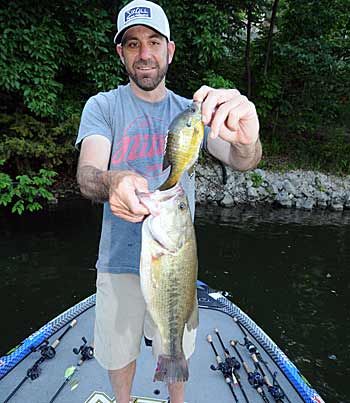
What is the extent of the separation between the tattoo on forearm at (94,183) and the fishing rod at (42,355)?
204 cm

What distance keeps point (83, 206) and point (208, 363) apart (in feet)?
25.2

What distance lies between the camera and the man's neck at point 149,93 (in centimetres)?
247

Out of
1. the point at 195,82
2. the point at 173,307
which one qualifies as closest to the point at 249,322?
the point at 173,307

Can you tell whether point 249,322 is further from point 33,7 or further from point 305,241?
point 33,7

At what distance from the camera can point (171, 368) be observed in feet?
6.75

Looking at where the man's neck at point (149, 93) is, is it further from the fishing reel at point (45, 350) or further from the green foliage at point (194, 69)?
the green foliage at point (194, 69)

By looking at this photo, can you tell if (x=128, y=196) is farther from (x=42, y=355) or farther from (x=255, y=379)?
(x=42, y=355)

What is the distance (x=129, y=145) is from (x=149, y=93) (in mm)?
363

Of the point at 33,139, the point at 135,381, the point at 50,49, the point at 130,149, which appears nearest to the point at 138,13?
the point at 130,149

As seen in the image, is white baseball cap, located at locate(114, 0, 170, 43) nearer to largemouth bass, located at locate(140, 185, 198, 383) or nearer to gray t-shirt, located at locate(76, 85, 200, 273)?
gray t-shirt, located at locate(76, 85, 200, 273)

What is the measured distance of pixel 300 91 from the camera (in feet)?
48.9

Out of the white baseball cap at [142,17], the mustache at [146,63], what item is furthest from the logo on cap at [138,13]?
the mustache at [146,63]

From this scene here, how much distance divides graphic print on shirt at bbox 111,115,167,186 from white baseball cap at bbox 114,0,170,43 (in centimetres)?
52

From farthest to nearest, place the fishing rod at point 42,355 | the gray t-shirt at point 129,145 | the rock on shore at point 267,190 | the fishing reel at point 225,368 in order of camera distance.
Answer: the rock on shore at point 267,190 → the fishing reel at point 225,368 → the fishing rod at point 42,355 → the gray t-shirt at point 129,145
